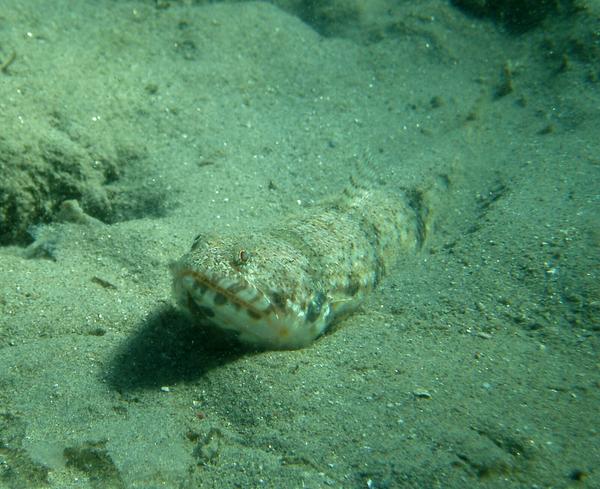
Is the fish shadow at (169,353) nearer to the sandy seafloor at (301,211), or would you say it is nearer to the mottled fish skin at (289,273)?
the sandy seafloor at (301,211)

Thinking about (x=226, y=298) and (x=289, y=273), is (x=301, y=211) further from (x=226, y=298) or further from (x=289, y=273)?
(x=226, y=298)

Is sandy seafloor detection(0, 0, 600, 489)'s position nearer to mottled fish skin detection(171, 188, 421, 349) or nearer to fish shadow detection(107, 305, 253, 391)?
fish shadow detection(107, 305, 253, 391)

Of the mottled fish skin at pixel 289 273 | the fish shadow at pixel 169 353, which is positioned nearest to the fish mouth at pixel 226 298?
the mottled fish skin at pixel 289 273

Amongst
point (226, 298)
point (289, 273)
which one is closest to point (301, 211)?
point (289, 273)

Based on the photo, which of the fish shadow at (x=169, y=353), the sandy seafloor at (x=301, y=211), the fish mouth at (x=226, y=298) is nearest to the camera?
the sandy seafloor at (x=301, y=211)

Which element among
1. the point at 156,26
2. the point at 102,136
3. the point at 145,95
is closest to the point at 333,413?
the point at 102,136

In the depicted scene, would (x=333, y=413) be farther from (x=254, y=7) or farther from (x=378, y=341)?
(x=254, y=7)

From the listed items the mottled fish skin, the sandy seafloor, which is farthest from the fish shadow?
the mottled fish skin
